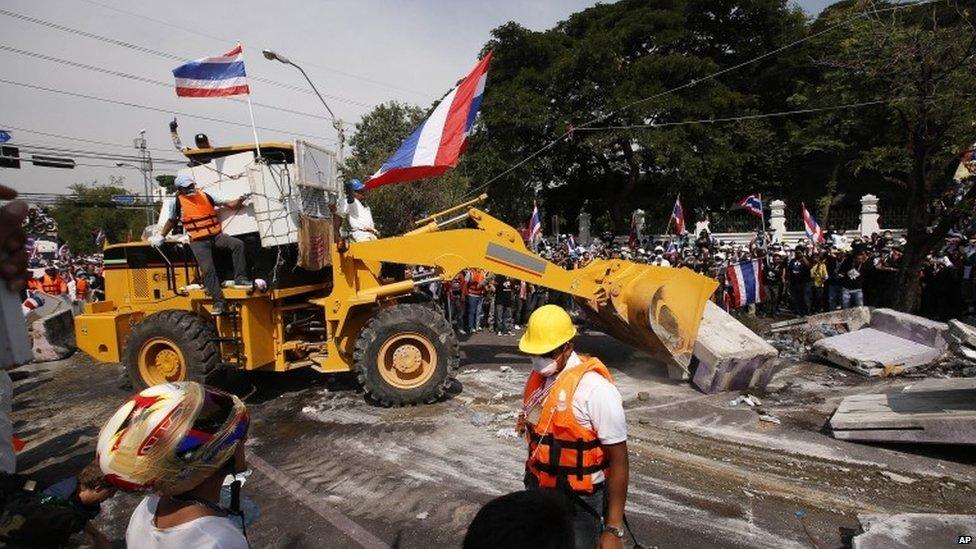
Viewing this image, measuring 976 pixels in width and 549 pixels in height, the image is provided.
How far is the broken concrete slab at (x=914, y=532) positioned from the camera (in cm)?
348

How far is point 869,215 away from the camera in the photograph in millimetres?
18719

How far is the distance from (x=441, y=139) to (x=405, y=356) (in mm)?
3396

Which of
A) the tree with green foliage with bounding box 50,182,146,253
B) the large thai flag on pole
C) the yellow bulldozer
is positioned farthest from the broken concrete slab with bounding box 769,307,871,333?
the tree with green foliage with bounding box 50,182,146,253

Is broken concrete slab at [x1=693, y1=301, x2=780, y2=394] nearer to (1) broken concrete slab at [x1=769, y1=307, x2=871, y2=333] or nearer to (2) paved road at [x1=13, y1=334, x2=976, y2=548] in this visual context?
(2) paved road at [x1=13, y1=334, x2=976, y2=548]

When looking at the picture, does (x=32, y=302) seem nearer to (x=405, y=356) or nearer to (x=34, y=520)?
(x=405, y=356)

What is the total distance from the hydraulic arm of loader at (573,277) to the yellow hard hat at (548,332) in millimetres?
4286

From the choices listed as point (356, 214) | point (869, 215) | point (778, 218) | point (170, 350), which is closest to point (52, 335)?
point (170, 350)

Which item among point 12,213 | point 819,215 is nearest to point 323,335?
point 12,213

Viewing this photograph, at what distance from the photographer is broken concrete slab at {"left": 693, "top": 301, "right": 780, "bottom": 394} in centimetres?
700

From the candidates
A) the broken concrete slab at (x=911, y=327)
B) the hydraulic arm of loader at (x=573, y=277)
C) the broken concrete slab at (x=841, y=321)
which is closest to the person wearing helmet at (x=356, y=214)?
the hydraulic arm of loader at (x=573, y=277)

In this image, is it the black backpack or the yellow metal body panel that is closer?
the black backpack

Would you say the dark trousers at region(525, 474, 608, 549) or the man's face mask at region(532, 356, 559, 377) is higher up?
the man's face mask at region(532, 356, 559, 377)

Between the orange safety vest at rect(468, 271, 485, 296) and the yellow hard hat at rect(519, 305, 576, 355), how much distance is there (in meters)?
9.48

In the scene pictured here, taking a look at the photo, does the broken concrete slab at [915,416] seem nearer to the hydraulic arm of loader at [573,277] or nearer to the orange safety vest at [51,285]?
the hydraulic arm of loader at [573,277]
